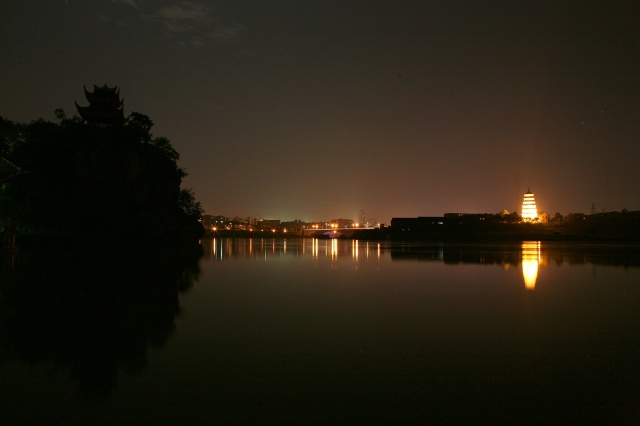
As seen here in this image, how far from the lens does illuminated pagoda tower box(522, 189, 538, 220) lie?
416ft

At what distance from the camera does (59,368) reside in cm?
680

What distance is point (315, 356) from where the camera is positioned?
25.0ft

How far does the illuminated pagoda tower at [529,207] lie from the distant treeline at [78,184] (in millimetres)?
113663

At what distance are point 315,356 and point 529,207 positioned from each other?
13432cm

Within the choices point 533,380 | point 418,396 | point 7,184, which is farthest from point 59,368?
point 7,184

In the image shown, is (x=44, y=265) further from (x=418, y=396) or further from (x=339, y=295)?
(x=418, y=396)

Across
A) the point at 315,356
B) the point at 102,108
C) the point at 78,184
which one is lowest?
the point at 315,356

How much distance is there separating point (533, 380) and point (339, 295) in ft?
28.2

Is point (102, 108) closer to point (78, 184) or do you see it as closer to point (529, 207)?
point (78, 184)

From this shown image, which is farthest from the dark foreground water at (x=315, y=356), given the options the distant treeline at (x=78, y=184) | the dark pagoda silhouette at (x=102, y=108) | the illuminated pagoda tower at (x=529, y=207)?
the illuminated pagoda tower at (x=529, y=207)

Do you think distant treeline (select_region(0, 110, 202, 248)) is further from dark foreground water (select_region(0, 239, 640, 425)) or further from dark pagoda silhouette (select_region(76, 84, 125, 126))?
dark foreground water (select_region(0, 239, 640, 425))

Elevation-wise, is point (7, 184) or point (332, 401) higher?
point (7, 184)

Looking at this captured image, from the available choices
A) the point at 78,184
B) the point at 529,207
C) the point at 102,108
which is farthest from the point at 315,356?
the point at 529,207

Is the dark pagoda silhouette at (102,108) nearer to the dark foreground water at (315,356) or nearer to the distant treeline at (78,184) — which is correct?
the distant treeline at (78,184)
